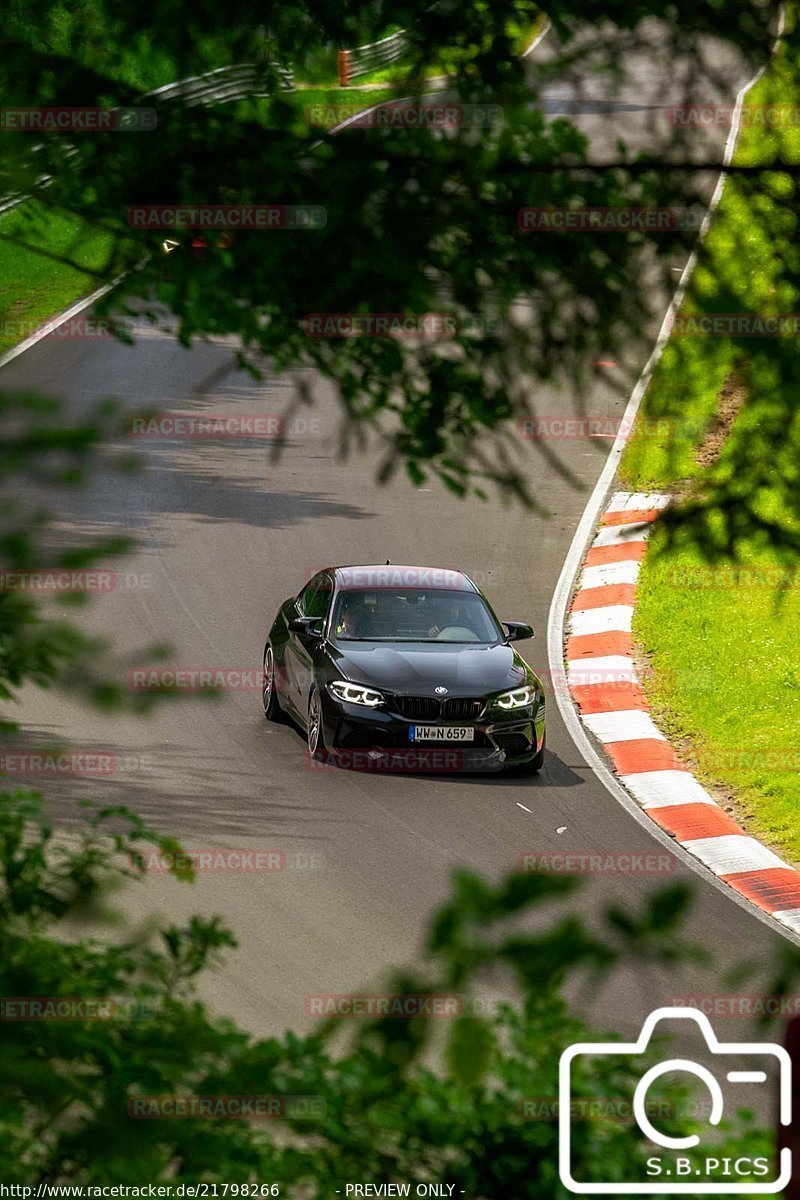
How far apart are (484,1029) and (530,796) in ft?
34.1

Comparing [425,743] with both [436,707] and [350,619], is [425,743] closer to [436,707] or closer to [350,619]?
[436,707]

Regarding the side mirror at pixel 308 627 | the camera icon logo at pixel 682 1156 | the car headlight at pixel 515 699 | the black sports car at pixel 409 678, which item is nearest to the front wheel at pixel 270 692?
the black sports car at pixel 409 678

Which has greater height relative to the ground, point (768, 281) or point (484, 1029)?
point (768, 281)

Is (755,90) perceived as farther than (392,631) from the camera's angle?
No

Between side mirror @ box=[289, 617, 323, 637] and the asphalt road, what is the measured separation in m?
0.97

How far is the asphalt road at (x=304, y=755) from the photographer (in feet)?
12.8

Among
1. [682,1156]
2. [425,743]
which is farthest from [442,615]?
[682,1156]

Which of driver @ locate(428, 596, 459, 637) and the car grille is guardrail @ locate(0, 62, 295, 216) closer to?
the car grille

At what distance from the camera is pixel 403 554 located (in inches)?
765

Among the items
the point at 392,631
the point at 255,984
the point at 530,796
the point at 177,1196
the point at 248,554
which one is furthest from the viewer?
the point at 248,554

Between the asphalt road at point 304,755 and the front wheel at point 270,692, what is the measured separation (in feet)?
0.56

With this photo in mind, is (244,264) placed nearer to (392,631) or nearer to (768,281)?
(768,281)

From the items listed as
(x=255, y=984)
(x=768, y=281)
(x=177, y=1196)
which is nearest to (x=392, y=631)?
(x=255, y=984)

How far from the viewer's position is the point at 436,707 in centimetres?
1274
